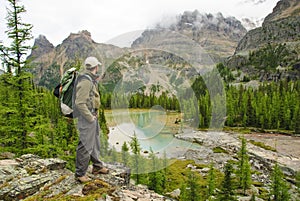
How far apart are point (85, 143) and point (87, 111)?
2.72ft

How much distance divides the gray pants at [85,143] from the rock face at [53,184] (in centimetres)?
43

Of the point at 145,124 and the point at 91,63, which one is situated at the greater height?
the point at 91,63

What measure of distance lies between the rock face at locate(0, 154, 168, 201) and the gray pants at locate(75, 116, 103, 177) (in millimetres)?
426

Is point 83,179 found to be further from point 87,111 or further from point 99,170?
point 87,111

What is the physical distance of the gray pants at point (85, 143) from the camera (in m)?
4.90

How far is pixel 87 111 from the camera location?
461 centimetres

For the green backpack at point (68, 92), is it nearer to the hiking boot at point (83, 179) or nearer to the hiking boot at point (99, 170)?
the hiking boot at point (83, 179)

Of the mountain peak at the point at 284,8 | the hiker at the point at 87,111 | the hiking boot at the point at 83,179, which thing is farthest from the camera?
the mountain peak at the point at 284,8

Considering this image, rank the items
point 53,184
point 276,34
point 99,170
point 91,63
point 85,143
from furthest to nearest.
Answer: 1. point 276,34
2. point 99,170
3. point 53,184
4. point 85,143
5. point 91,63

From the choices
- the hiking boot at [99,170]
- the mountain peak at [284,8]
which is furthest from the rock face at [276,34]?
the hiking boot at [99,170]

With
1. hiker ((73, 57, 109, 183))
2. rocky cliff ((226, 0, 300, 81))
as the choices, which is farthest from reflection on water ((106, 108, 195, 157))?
rocky cliff ((226, 0, 300, 81))

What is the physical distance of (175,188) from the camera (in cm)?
2208

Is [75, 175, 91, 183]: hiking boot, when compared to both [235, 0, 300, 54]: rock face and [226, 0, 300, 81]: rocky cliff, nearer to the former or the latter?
[226, 0, 300, 81]: rocky cliff

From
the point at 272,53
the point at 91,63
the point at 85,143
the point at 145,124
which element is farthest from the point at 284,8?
the point at 85,143
